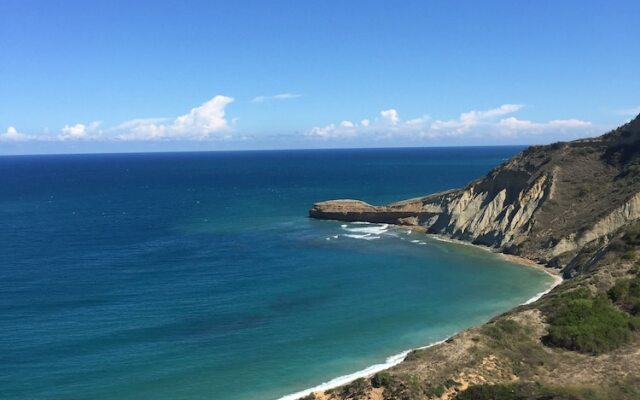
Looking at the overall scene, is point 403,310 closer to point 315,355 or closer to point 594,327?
point 315,355

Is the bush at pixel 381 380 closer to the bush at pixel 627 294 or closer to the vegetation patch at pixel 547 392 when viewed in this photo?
the vegetation patch at pixel 547 392

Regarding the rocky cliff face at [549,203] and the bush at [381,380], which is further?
the rocky cliff face at [549,203]

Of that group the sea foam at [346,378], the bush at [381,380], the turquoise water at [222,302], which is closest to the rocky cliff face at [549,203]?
the turquoise water at [222,302]

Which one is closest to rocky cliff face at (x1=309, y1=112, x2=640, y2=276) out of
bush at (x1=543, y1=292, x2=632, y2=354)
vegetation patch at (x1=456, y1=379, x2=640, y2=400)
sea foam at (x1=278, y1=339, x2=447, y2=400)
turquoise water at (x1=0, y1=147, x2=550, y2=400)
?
turquoise water at (x1=0, y1=147, x2=550, y2=400)

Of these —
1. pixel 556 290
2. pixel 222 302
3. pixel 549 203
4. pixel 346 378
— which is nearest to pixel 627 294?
pixel 556 290

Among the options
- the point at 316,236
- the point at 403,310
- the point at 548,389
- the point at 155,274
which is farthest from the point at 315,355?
the point at 316,236

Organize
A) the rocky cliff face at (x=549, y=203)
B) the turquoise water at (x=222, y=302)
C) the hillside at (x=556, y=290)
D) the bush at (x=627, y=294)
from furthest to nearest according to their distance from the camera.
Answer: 1. the rocky cliff face at (x=549, y=203)
2. the bush at (x=627, y=294)
3. the turquoise water at (x=222, y=302)
4. the hillside at (x=556, y=290)

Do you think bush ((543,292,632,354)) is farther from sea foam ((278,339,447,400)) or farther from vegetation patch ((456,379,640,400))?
sea foam ((278,339,447,400))
